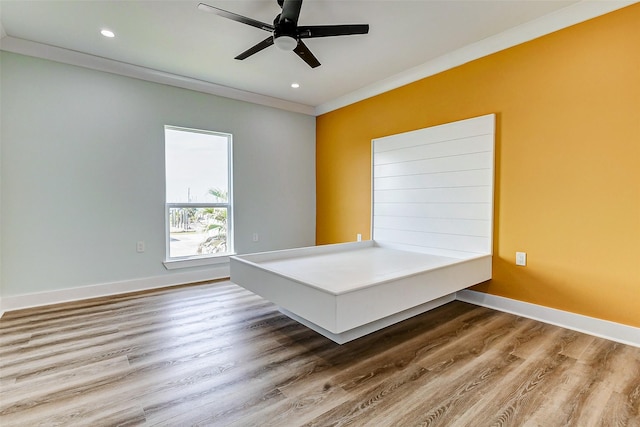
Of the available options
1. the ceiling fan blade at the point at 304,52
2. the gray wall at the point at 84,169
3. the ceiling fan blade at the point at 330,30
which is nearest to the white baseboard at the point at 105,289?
the gray wall at the point at 84,169

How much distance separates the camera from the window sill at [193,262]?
3.85 metres

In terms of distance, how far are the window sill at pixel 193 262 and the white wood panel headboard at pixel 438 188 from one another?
221 cm

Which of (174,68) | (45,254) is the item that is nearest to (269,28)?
(174,68)

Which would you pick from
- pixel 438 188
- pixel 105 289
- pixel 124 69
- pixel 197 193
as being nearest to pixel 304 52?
pixel 438 188

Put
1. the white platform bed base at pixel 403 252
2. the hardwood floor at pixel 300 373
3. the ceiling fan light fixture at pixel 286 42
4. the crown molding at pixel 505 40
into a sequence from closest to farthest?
1. the hardwood floor at pixel 300 373
2. the white platform bed base at pixel 403 252
3. the ceiling fan light fixture at pixel 286 42
4. the crown molding at pixel 505 40

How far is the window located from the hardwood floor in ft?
4.46

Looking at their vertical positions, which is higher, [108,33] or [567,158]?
[108,33]

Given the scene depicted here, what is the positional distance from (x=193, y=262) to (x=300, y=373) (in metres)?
2.65

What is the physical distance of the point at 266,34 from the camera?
114 inches

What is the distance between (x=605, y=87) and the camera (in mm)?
2361

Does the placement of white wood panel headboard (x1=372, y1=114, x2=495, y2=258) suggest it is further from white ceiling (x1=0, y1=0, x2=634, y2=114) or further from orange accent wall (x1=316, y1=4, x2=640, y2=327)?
white ceiling (x1=0, y1=0, x2=634, y2=114)

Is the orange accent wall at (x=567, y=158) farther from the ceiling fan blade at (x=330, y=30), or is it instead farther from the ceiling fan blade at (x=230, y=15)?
the ceiling fan blade at (x=230, y=15)

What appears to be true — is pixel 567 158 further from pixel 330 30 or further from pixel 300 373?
pixel 300 373

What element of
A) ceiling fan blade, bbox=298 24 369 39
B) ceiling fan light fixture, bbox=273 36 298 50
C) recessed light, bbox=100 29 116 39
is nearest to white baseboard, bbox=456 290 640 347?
ceiling fan blade, bbox=298 24 369 39
